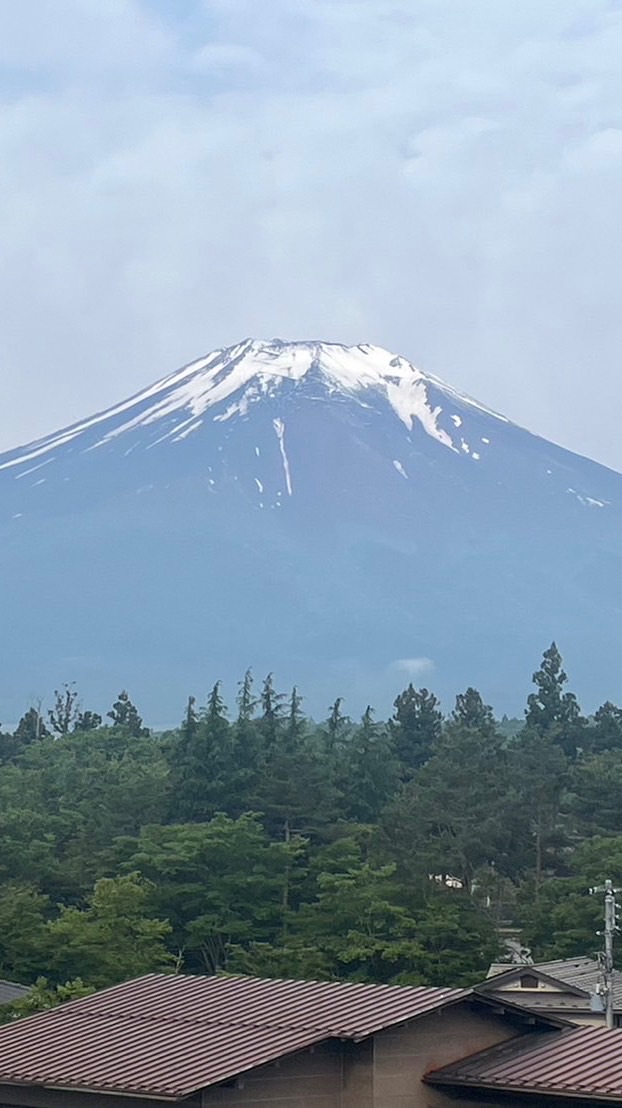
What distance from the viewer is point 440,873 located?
4631 cm

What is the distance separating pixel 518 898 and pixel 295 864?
5.50 meters

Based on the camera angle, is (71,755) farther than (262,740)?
Yes

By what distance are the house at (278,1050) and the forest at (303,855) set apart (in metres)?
14.3

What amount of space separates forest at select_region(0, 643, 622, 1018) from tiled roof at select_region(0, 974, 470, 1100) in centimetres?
1364

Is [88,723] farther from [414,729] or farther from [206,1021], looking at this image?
[206,1021]

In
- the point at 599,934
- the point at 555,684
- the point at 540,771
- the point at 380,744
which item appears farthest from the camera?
the point at 555,684

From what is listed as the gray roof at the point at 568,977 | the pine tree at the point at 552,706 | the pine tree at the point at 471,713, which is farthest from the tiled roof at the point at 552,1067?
the pine tree at the point at 471,713

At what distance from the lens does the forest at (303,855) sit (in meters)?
37.4

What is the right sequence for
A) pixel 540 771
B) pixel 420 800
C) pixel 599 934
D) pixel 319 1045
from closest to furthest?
1. pixel 319 1045
2. pixel 599 934
3. pixel 420 800
4. pixel 540 771

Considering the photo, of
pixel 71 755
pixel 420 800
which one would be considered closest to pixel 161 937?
pixel 420 800

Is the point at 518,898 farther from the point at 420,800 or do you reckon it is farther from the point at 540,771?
the point at 540,771

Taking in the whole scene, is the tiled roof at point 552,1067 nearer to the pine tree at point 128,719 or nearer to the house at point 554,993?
the house at point 554,993

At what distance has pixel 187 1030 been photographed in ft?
52.7

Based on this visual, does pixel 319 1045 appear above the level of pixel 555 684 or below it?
below
